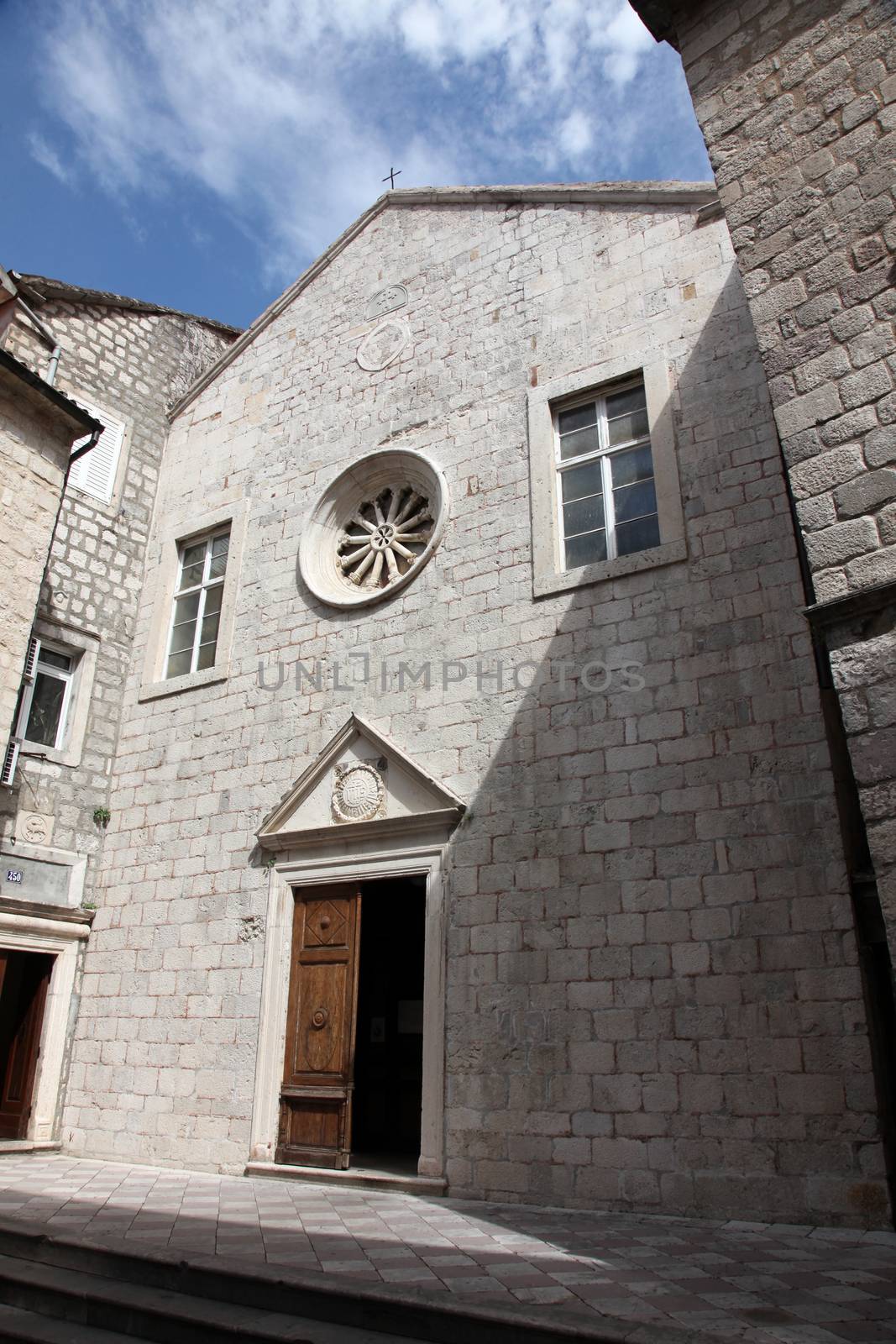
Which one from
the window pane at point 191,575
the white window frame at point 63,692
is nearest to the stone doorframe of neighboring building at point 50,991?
the white window frame at point 63,692

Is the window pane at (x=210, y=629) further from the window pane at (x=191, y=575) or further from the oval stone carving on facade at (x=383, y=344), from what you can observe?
the oval stone carving on facade at (x=383, y=344)

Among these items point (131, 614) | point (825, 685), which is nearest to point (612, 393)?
point (825, 685)

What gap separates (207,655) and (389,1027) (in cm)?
404

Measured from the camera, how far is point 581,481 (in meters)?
7.80

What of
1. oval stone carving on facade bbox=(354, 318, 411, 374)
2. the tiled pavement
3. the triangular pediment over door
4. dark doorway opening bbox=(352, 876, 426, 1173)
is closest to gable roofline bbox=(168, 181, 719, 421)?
oval stone carving on facade bbox=(354, 318, 411, 374)

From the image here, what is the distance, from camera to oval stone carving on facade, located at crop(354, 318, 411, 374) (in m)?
9.49

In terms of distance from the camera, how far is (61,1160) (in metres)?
8.05

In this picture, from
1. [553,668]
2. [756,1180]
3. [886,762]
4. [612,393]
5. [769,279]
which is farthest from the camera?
[612,393]

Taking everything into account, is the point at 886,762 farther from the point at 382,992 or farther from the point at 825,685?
the point at 382,992

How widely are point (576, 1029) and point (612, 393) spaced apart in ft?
16.3

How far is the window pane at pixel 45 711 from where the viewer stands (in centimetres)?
927

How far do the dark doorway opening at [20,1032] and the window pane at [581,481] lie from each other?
248 inches

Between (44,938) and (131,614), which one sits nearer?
(44,938)

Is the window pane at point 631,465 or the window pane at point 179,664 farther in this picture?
the window pane at point 179,664
